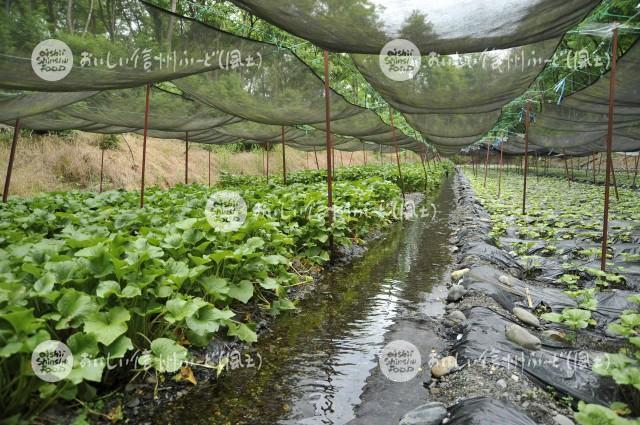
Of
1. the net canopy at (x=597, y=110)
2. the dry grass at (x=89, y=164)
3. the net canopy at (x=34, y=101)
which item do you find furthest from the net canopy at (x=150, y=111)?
the net canopy at (x=597, y=110)

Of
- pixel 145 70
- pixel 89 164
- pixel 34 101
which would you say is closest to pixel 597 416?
pixel 145 70

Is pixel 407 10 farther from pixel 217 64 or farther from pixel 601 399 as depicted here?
pixel 601 399

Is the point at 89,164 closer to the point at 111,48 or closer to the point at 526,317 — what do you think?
the point at 111,48

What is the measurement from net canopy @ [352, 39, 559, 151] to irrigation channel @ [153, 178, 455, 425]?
103 inches

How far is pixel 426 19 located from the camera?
3.42 metres

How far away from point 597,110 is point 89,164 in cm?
1514

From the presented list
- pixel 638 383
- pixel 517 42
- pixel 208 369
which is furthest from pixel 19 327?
pixel 517 42

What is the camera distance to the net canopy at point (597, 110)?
5.62 m

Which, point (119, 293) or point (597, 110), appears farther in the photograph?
point (597, 110)

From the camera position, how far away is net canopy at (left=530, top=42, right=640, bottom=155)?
562 centimetres

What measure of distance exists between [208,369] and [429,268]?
12.2ft

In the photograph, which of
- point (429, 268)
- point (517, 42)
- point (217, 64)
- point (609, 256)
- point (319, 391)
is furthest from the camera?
point (429, 268)

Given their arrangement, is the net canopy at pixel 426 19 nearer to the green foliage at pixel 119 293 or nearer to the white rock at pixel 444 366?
the green foliage at pixel 119 293

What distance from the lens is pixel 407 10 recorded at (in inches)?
132
